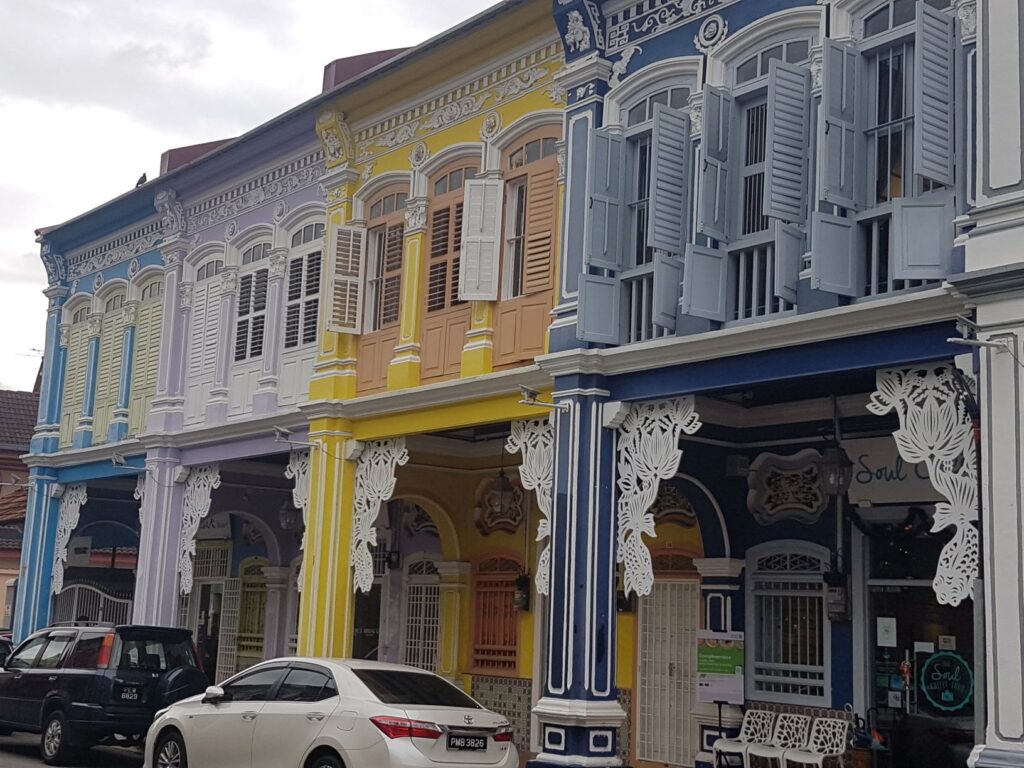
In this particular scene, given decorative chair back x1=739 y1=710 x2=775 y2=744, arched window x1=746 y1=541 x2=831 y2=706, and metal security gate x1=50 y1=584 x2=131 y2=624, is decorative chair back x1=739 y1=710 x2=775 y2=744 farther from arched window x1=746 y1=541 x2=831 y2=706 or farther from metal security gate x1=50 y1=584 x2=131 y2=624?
metal security gate x1=50 y1=584 x2=131 y2=624

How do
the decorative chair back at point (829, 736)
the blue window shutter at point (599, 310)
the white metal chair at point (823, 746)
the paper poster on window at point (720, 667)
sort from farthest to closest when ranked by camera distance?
the paper poster on window at point (720, 667) < the decorative chair back at point (829, 736) < the white metal chair at point (823, 746) < the blue window shutter at point (599, 310)

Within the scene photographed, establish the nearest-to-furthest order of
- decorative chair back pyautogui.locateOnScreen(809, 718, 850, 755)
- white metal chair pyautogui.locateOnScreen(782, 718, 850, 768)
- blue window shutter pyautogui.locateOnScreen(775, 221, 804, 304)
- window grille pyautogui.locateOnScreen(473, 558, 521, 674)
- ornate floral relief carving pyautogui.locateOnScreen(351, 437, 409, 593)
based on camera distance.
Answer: blue window shutter pyautogui.locateOnScreen(775, 221, 804, 304)
white metal chair pyautogui.locateOnScreen(782, 718, 850, 768)
decorative chair back pyautogui.locateOnScreen(809, 718, 850, 755)
ornate floral relief carving pyautogui.locateOnScreen(351, 437, 409, 593)
window grille pyautogui.locateOnScreen(473, 558, 521, 674)

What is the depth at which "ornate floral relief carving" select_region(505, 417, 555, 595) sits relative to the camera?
42.5 feet

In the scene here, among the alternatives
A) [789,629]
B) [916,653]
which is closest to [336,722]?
[789,629]

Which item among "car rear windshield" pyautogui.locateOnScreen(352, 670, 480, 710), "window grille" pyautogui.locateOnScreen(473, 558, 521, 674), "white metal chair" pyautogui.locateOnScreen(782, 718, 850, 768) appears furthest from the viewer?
"window grille" pyautogui.locateOnScreen(473, 558, 521, 674)

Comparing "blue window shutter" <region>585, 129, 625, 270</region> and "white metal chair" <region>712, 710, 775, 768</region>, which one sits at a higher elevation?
"blue window shutter" <region>585, 129, 625, 270</region>

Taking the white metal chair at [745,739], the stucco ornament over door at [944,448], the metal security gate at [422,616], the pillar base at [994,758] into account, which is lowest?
the white metal chair at [745,739]

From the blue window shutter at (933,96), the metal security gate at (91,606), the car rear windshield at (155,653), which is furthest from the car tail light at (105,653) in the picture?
the blue window shutter at (933,96)

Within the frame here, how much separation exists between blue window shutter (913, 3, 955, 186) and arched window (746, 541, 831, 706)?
5.22m

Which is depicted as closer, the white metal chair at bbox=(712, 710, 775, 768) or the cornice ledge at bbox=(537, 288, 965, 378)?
the cornice ledge at bbox=(537, 288, 965, 378)

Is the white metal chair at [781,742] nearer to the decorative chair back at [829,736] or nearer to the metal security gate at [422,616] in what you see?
the decorative chair back at [829,736]

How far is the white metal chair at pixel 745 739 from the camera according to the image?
13.6 meters

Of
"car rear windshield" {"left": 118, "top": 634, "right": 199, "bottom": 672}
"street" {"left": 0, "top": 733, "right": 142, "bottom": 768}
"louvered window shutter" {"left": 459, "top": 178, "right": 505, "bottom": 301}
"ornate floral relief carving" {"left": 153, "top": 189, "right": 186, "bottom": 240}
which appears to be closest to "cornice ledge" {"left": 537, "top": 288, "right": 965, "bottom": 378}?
"louvered window shutter" {"left": 459, "top": 178, "right": 505, "bottom": 301}

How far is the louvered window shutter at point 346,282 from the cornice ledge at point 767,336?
13.1 ft
